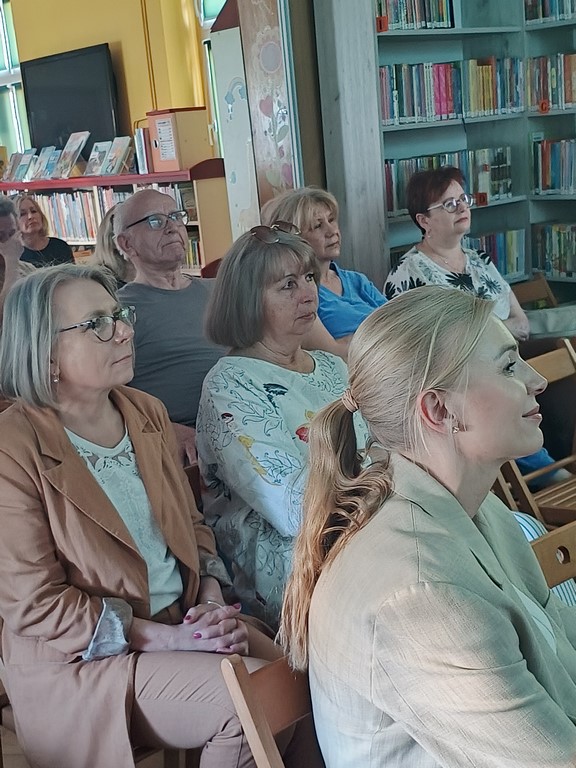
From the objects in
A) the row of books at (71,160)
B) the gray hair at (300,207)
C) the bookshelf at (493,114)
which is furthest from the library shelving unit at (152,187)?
the gray hair at (300,207)

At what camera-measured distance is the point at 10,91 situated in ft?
27.8

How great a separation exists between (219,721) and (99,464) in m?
0.56

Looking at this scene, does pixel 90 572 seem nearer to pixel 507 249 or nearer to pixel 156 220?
pixel 156 220

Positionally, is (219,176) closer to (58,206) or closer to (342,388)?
(58,206)

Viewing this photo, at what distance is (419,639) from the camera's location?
→ 3.45ft

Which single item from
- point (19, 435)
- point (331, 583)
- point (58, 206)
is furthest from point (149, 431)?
point (58, 206)

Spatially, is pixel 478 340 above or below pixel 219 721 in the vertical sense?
above

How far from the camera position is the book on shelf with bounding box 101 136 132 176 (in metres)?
6.64

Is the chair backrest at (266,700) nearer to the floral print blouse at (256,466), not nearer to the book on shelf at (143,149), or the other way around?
the floral print blouse at (256,466)

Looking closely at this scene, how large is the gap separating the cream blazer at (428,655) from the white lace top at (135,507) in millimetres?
728

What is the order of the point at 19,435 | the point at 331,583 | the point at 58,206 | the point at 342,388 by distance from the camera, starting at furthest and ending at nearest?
the point at 58,206
the point at 342,388
the point at 19,435
the point at 331,583

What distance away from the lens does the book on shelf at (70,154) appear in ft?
23.7

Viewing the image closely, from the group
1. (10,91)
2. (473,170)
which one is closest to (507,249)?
(473,170)

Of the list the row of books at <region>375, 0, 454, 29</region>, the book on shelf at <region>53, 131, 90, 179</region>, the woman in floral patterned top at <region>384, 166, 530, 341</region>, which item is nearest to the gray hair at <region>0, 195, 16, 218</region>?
the woman in floral patterned top at <region>384, 166, 530, 341</region>
